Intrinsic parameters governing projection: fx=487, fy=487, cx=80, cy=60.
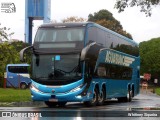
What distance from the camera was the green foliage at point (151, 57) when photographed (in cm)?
9194

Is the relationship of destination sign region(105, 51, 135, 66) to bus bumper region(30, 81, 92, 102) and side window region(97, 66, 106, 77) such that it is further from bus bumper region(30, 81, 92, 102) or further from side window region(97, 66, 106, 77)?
bus bumper region(30, 81, 92, 102)

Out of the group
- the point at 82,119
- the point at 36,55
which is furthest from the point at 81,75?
the point at 82,119

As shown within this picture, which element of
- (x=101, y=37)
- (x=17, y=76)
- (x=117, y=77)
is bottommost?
(x=17, y=76)

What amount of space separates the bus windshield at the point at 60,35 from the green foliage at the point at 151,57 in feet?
227

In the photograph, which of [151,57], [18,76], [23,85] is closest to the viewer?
[23,85]

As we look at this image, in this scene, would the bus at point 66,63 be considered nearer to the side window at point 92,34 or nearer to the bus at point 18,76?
the side window at point 92,34

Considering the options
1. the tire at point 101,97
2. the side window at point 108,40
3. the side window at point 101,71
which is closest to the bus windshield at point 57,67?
the side window at point 101,71

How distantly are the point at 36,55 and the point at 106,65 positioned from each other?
4.64m

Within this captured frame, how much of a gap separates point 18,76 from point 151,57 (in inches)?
1661

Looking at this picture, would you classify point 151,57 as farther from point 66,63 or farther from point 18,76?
point 66,63

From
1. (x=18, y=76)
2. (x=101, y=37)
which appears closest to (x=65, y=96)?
(x=101, y=37)

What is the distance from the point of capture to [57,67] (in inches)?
918

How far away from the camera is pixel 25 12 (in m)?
112

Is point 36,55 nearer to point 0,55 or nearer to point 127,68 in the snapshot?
point 127,68
